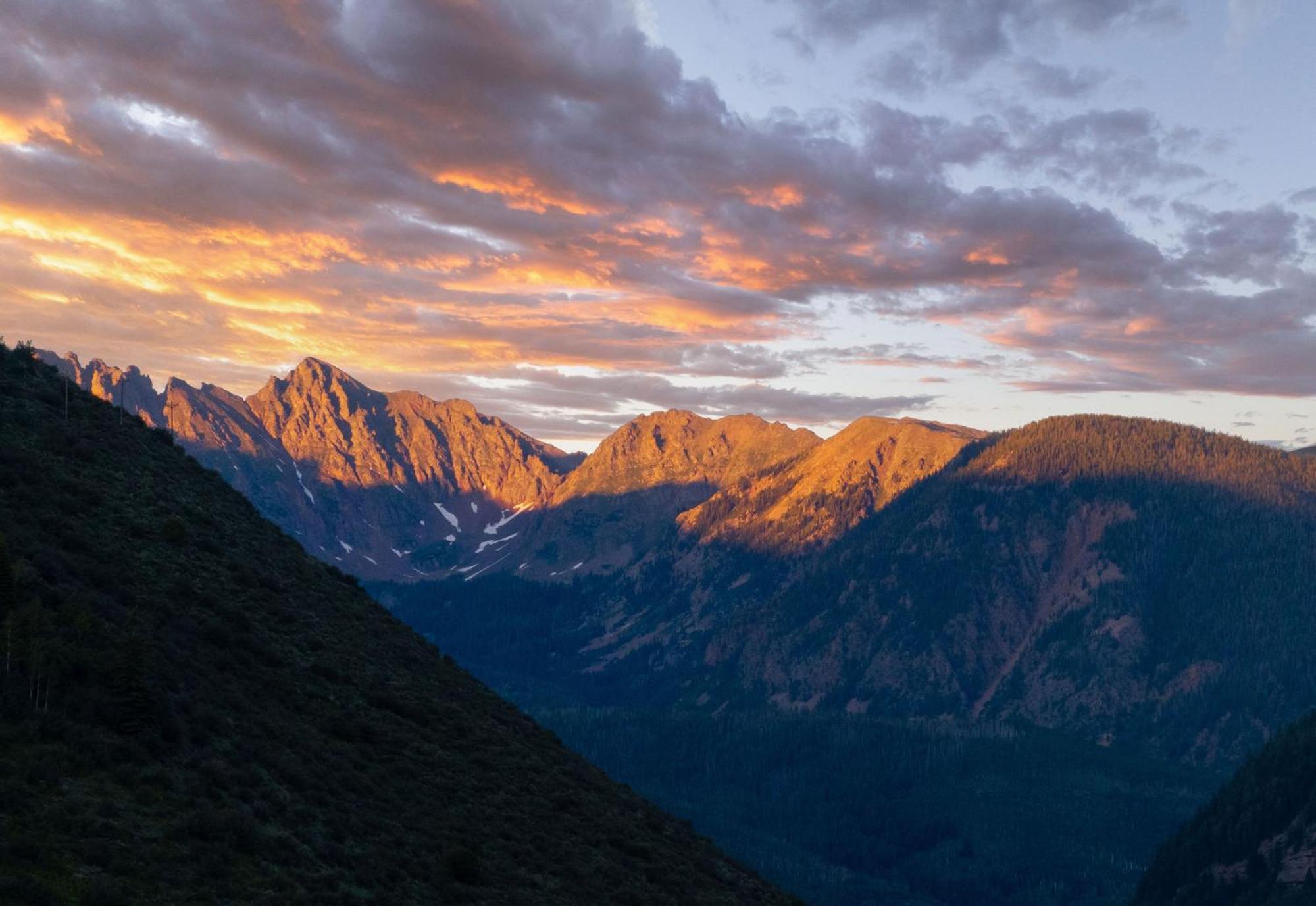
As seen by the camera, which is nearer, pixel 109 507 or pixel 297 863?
pixel 297 863

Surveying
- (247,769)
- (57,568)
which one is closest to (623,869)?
(247,769)

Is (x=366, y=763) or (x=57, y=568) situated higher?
(x=57, y=568)

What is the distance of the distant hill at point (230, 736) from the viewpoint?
34500 mm

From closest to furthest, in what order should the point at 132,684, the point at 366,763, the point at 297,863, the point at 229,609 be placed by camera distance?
1. the point at 297,863
2. the point at 132,684
3. the point at 366,763
4. the point at 229,609

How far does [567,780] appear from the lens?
6594cm

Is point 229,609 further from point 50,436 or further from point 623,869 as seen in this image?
point 623,869

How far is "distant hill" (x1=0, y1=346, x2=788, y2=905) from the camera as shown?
3450 cm

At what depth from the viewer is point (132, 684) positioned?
133ft

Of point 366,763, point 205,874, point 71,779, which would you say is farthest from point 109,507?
point 205,874

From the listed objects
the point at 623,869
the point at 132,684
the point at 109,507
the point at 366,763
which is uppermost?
the point at 109,507

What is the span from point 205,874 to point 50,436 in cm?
4289

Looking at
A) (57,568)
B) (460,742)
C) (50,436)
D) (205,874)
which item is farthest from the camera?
(50,436)

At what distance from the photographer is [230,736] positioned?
45062 millimetres

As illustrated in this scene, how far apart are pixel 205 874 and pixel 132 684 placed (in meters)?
9.96
